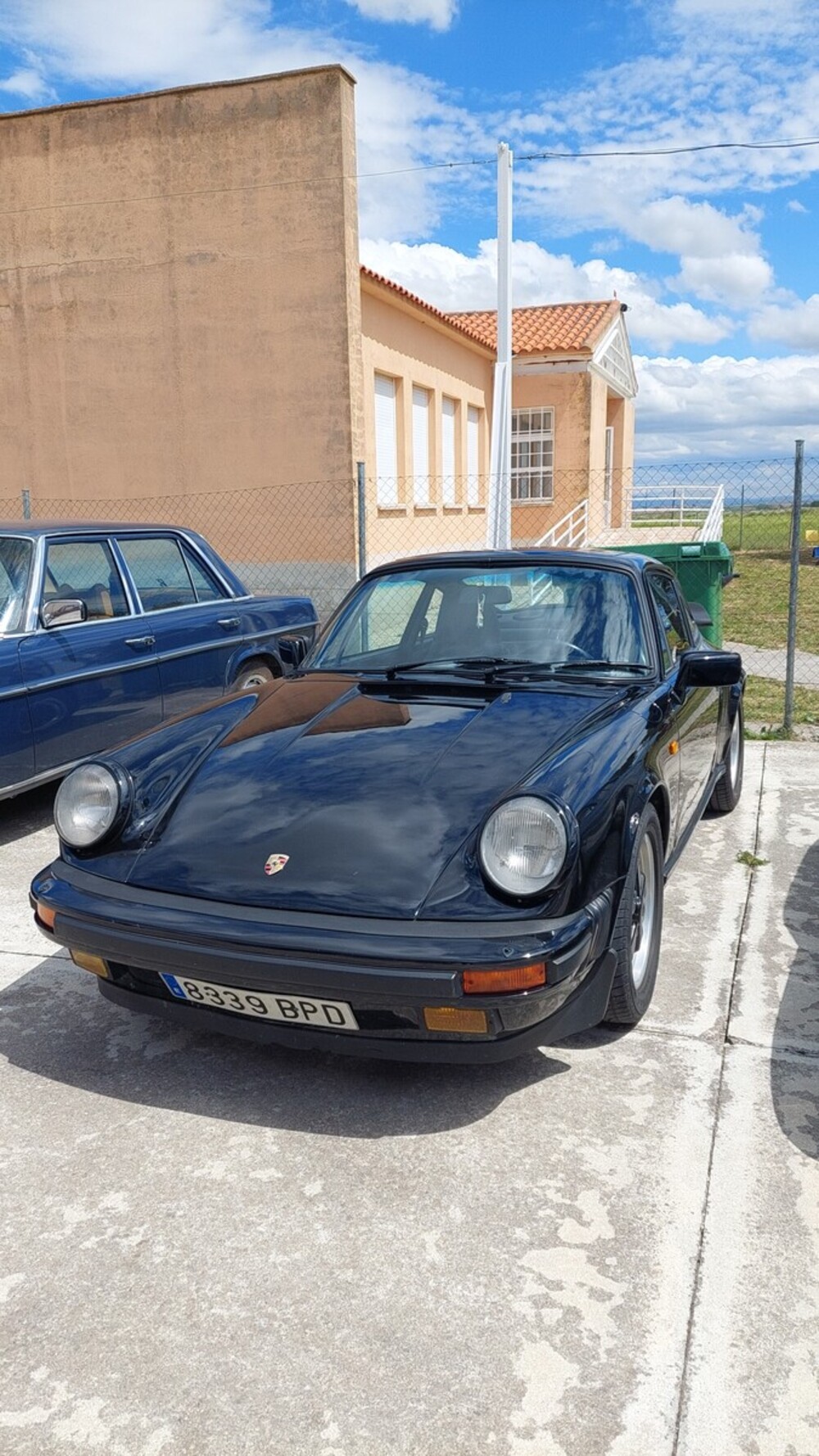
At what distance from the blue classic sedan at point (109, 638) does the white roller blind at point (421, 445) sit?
10.2 metres

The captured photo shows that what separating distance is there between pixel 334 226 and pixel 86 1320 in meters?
12.6

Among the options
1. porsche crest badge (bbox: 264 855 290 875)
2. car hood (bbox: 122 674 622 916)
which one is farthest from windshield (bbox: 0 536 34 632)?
porsche crest badge (bbox: 264 855 290 875)

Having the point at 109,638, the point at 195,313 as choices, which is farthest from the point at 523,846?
the point at 195,313

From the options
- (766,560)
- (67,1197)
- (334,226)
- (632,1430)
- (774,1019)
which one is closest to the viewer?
(632,1430)

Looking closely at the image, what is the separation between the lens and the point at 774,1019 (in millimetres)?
3385

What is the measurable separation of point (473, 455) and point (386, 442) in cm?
502

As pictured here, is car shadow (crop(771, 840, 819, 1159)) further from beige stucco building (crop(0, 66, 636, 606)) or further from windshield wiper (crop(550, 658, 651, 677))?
beige stucco building (crop(0, 66, 636, 606))

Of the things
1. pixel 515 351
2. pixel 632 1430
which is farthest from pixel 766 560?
pixel 632 1430

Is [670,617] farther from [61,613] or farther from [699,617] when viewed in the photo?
[61,613]

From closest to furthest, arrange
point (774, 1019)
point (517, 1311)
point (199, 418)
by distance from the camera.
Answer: point (517, 1311) → point (774, 1019) → point (199, 418)

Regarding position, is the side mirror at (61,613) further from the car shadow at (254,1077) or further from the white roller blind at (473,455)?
the white roller blind at (473,455)

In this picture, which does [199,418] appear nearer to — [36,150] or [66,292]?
[66,292]

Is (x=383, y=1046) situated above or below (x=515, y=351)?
below

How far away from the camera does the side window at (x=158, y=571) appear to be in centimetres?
602
